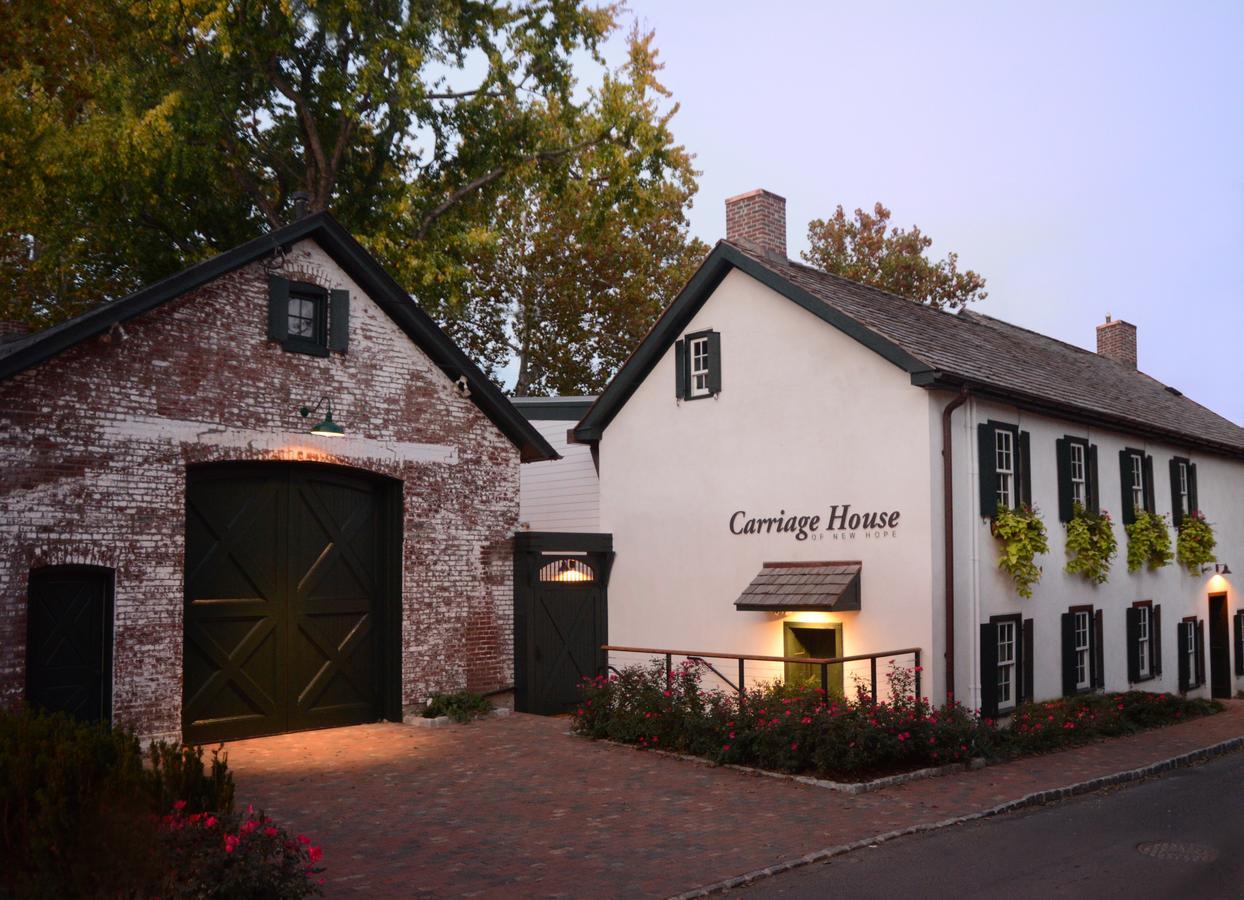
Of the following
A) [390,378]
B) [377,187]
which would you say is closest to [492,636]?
[390,378]

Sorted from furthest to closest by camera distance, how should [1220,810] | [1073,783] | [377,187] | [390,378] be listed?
[377,187] → [390,378] → [1073,783] → [1220,810]

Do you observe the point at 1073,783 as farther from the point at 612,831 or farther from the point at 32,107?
the point at 32,107

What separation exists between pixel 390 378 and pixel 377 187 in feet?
40.0

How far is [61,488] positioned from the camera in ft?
41.5

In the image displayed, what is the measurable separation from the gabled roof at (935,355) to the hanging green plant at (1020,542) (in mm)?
1724

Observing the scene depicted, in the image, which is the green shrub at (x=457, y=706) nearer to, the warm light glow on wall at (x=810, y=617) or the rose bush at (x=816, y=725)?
the rose bush at (x=816, y=725)

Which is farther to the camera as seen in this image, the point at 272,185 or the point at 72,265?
the point at 272,185

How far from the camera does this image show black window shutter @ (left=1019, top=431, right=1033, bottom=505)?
16891 mm

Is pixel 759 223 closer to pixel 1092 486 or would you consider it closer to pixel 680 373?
pixel 680 373

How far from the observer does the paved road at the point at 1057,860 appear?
8305mm

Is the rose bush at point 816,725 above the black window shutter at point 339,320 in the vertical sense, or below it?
below

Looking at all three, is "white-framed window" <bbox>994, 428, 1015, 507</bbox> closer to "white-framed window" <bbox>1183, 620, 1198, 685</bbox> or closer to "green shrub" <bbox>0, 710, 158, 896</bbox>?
"white-framed window" <bbox>1183, 620, 1198, 685</bbox>

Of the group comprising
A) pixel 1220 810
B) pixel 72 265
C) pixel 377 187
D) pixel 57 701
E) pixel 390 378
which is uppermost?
pixel 377 187

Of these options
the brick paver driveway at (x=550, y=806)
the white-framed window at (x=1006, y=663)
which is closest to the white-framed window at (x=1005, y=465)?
the white-framed window at (x=1006, y=663)
